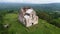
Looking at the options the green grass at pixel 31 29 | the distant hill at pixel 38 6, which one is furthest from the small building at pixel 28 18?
the distant hill at pixel 38 6

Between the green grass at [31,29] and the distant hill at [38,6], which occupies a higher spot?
the distant hill at [38,6]

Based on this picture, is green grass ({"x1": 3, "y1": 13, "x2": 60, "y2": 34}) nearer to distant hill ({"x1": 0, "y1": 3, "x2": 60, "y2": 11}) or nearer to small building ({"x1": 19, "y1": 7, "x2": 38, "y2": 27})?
small building ({"x1": 19, "y1": 7, "x2": 38, "y2": 27})

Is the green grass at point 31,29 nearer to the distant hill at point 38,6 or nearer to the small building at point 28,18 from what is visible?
the small building at point 28,18

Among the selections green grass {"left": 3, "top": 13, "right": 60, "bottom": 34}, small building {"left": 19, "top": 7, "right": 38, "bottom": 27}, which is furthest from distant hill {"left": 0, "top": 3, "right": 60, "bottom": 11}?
green grass {"left": 3, "top": 13, "right": 60, "bottom": 34}

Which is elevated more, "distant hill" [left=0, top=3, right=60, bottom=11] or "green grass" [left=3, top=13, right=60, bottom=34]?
"distant hill" [left=0, top=3, right=60, bottom=11]

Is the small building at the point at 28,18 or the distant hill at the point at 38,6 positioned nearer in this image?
the small building at the point at 28,18

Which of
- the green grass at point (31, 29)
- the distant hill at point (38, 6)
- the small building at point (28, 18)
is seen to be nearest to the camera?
the green grass at point (31, 29)

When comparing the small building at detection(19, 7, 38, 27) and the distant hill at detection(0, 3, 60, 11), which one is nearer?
the small building at detection(19, 7, 38, 27)

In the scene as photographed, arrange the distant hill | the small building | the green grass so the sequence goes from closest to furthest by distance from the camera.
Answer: the green grass → the small building → the distant hill

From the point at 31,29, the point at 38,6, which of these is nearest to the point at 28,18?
the point at 31,29

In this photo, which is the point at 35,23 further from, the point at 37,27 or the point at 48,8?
the point at 48,8

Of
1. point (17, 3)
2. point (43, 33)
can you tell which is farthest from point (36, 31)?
point (17, 3)
